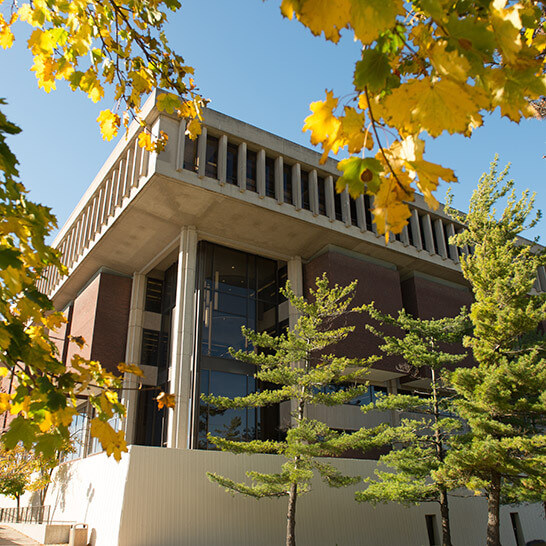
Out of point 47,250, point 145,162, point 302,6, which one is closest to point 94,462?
point 145,162

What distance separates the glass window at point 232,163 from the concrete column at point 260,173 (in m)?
0.94

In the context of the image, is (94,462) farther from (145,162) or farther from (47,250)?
(47,250)

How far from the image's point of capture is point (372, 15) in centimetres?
147

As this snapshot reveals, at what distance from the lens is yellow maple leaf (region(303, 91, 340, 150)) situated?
70.6 inches

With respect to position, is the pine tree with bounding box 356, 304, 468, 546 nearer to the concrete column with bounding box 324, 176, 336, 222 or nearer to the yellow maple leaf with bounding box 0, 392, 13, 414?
the concrete column with bounding box 324, 176, 336, 222

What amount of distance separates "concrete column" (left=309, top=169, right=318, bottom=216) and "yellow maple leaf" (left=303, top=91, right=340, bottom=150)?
21.7m

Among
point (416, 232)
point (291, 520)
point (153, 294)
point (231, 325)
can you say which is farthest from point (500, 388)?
point (153, 294)

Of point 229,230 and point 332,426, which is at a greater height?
point 229,230

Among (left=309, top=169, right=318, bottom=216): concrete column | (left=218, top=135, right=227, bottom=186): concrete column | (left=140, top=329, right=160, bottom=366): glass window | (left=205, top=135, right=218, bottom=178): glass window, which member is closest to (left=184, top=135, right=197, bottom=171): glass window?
(left=205, top=135, right=218, bottom=178): glass window

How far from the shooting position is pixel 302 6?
5.14ft

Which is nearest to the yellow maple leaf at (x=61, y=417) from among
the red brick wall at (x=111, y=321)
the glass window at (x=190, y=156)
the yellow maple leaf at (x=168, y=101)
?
the yellow maple leaf at (x=168, y=101)

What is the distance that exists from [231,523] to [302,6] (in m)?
18.2

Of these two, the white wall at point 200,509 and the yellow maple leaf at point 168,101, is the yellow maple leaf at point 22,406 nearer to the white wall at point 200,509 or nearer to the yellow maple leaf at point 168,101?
the yellow maple leaf at point 168,101

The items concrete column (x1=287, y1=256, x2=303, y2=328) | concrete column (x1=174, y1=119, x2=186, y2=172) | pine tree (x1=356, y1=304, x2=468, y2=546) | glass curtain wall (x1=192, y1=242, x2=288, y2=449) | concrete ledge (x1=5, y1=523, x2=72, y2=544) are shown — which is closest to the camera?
pine tree (x1=356, y1=304, x2=468, y2=546)
